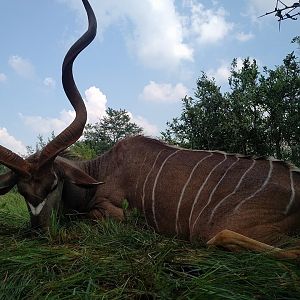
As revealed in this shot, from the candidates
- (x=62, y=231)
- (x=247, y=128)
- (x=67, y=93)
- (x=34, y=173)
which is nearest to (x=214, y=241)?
(x=62, y=231)

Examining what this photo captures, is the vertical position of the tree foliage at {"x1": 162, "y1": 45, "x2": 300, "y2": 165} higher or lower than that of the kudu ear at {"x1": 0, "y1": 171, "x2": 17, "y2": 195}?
higher

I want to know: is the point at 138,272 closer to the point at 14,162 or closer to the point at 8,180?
the point at 14,162

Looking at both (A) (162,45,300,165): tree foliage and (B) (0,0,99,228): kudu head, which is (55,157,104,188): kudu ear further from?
(A) (162,45,300,165): tree foliage

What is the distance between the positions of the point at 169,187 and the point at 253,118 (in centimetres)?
337

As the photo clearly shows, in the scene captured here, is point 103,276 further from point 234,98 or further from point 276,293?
point 234,98

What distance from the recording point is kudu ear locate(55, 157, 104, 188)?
3348 mm

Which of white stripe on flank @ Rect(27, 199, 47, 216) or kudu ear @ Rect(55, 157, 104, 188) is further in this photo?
kudu ear @ Rect(55, 157, 104, 188)

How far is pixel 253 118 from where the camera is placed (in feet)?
20.3

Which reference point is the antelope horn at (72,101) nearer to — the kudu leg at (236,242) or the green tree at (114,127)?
the kudu leg at (236,242)

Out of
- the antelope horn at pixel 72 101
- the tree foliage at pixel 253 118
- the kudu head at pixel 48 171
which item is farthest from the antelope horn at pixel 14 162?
the tree foliage at pixel 253 118

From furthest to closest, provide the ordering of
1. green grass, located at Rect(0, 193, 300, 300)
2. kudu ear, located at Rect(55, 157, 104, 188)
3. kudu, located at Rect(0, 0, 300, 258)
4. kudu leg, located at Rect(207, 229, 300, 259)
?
kudu ear, located at Rect(55, 157, 104, 188)
kudu, located at Rect(0, 0, 300, 258)
kudu leg, located at Rect(207, 229, 300, 259)
green grass, located at Rect(0, 193, 300, 300)

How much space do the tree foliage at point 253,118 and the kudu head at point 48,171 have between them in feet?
9.74

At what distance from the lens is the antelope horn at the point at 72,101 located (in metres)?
3.17

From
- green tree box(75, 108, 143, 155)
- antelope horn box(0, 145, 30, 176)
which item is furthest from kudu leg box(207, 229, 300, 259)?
green tree box(75, 108, 143, 155)
